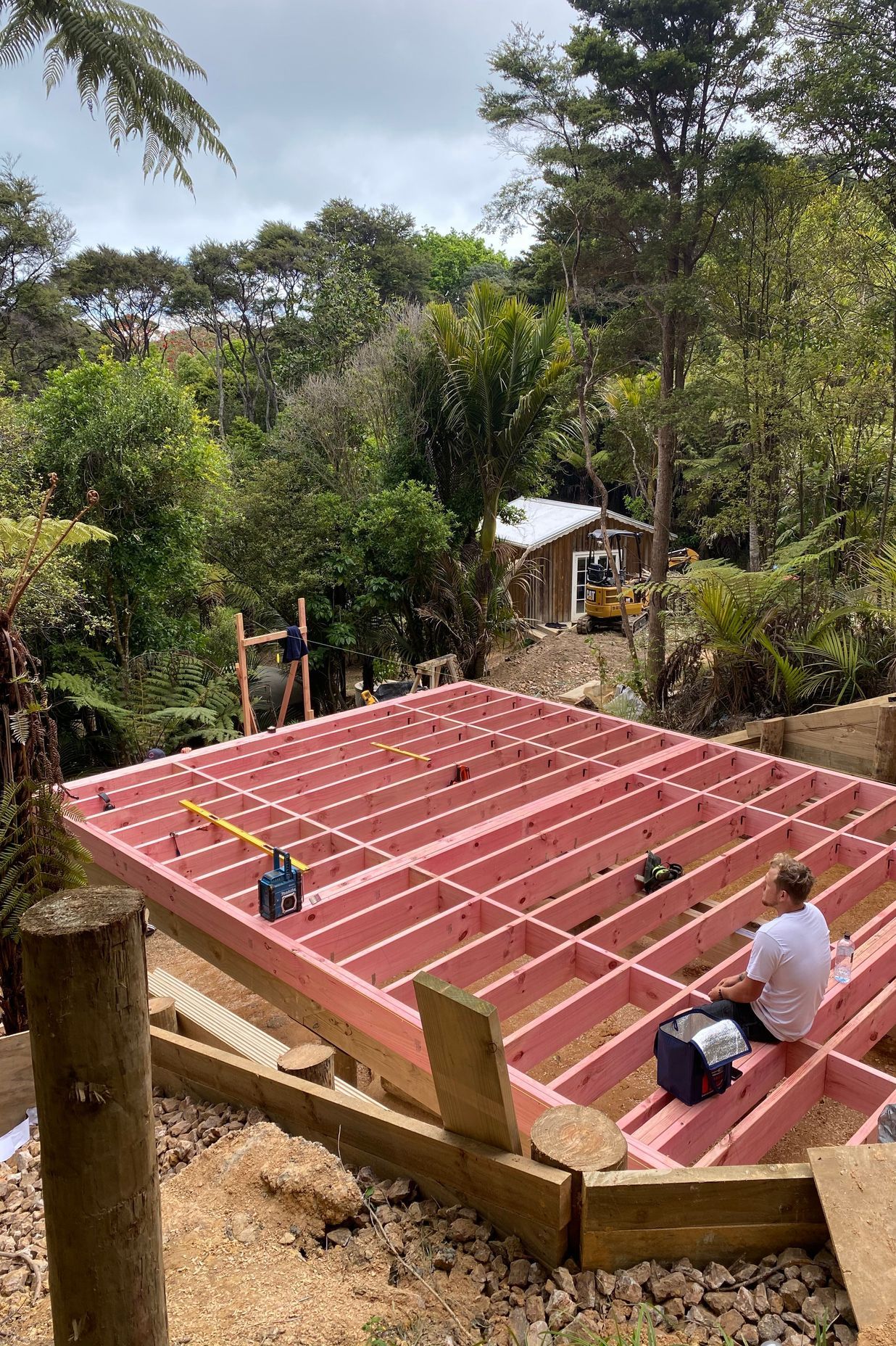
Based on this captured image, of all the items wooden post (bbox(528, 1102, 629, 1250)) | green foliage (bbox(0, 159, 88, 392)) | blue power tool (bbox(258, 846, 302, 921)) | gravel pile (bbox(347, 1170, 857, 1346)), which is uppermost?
green foliage (bbox(0, 159, 88, 392))

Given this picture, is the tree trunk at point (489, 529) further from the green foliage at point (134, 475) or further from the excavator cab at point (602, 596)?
the green foliage at point (134, 475)

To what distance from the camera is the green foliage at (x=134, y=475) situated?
1095 centimetres

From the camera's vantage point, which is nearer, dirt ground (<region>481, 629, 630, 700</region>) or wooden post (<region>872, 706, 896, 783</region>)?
wooden post (<region>872, 706, 896, 783</region>)

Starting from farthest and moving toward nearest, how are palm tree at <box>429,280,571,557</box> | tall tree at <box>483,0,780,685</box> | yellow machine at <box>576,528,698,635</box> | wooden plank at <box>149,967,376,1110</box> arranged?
yellow machine at <box>576,528,698,635</box> → palm tree at <box>429,280,571,557</box> → tall tree at <box>483,0,780,685</box> → wooden plank at <box>149,967,376,1110</box>

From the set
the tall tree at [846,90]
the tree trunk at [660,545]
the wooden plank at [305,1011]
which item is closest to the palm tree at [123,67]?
the tree trunk at [660,545]

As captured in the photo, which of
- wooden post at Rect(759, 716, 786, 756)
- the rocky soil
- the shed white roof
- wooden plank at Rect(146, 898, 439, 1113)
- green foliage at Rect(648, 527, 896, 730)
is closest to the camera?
the rocky soil

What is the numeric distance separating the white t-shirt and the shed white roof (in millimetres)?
14676

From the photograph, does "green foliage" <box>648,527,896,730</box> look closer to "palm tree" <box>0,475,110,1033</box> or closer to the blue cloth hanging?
the blue cloth hanging

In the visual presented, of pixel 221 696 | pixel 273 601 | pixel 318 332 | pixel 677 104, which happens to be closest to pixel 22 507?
pixel 221 696

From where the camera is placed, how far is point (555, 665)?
1666cm

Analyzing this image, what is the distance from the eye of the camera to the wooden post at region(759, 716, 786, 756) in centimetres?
785

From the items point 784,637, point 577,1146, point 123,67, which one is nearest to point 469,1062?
point 577,1146

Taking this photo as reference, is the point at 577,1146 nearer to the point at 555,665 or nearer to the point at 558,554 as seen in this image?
the point at 555,665

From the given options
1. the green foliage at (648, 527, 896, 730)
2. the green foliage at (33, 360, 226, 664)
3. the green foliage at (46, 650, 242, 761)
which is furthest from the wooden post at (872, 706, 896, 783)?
the green foliage at (33, 360, 226, 664)
